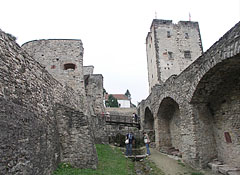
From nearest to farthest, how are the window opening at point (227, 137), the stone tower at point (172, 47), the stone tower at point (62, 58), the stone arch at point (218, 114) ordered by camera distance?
1. the stone arch at point (218, 114)
2. the window opening at point (227, 137)
3. the stone tower at point (62, 58)
4. the stone tower at point (172, 47)

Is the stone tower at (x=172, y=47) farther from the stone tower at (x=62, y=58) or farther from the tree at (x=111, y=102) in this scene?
the tree at (x=111, y=102)

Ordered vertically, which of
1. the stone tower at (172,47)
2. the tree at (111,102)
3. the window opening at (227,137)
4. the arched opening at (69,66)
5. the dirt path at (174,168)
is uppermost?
the stone tower at (172,47)

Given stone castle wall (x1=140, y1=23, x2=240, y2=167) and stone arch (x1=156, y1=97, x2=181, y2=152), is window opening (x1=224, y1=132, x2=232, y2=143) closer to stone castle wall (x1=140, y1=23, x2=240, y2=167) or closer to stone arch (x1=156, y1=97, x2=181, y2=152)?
stone castle wall (x1=140, y1=23, x2=240, y2=167)

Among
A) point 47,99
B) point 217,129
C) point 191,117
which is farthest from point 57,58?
point 217,129

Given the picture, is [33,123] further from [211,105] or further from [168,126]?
[168,126]

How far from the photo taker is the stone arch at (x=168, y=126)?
10453mm

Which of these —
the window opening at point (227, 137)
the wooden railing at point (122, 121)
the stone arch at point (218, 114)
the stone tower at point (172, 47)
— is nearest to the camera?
the stone arch at point (218, 114)

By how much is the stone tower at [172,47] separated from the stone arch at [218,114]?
12.0 meters

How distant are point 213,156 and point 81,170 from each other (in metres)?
4.92

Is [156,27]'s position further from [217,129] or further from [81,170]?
[81,170]

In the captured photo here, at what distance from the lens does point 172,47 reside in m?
20.2

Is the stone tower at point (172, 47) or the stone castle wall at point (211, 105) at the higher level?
the stone tower at point (172, 47)

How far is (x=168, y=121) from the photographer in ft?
37.6

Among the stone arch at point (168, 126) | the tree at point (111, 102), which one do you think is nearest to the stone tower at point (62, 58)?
the stone arch at point (168, 126)
